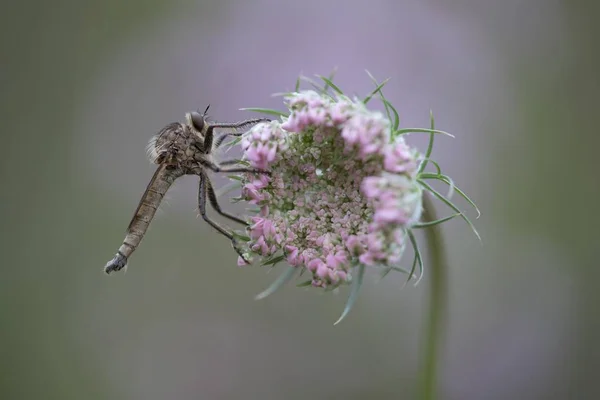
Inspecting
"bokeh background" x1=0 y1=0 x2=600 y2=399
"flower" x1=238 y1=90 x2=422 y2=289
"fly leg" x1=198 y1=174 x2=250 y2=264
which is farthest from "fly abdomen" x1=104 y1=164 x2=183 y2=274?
"bokeh background" x1=0 y1=0 x2=600 y2=399

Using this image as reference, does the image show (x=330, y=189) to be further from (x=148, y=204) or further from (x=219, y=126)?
(x=148, y=204)

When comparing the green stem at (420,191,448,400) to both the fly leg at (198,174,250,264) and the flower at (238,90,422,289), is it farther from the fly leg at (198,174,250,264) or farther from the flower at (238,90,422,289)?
the fly leg at (198,174,250,264)

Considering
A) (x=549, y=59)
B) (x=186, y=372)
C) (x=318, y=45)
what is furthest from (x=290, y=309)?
(x=549, y=59)

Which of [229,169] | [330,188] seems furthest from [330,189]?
[229,169]

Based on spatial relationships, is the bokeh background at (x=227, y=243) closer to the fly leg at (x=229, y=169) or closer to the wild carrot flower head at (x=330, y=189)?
the fly leg at (x=229, y=169)

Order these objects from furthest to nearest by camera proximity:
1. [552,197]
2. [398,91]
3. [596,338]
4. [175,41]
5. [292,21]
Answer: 1. [175,41]
2. [292,21]
3. [398,91]
4. [552,197]
5. [596,338]

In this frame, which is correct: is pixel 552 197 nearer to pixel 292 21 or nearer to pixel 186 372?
pixel 292 21

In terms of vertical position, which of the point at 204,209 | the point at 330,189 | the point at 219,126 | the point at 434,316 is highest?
the point at 219,126
